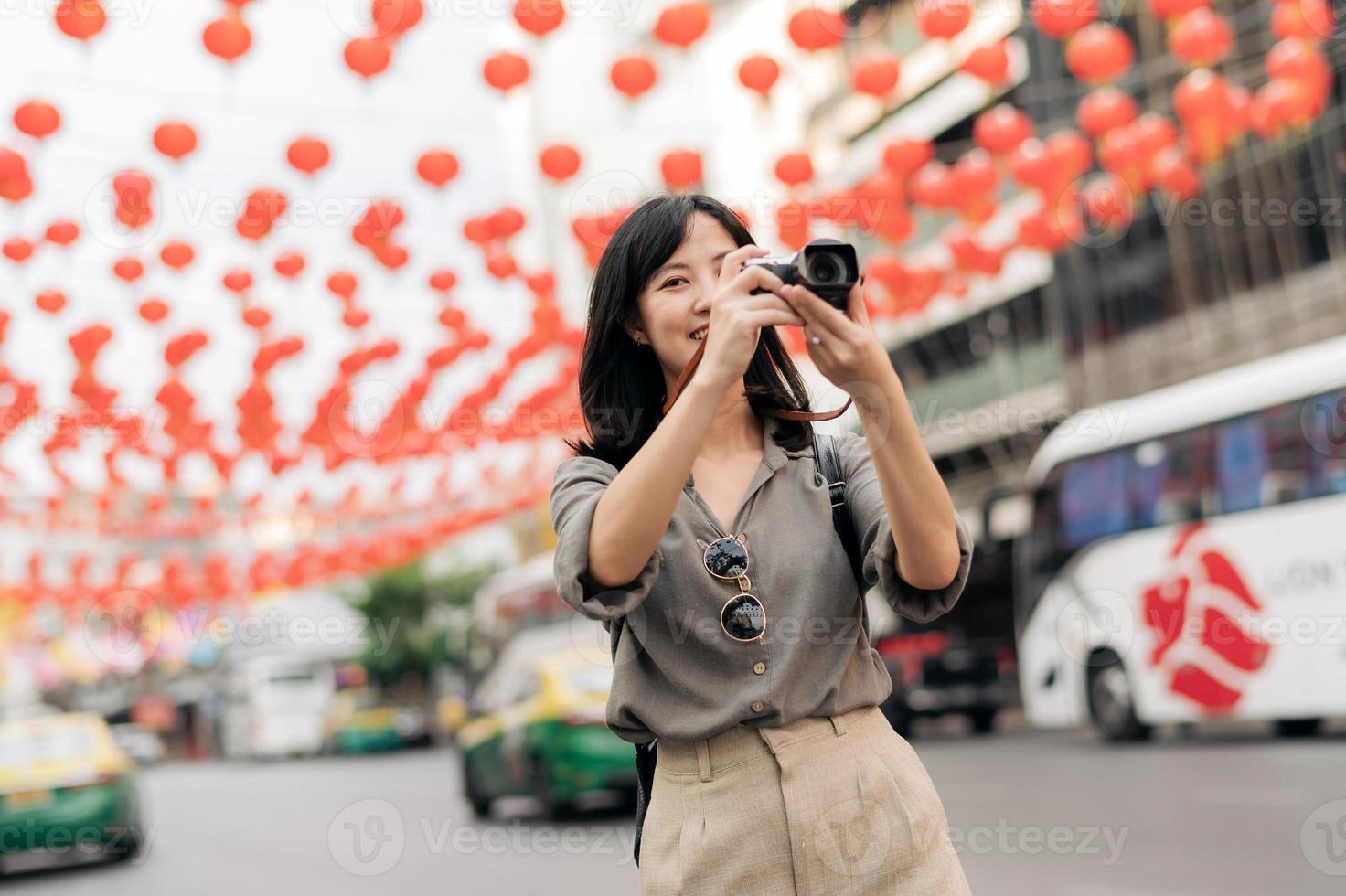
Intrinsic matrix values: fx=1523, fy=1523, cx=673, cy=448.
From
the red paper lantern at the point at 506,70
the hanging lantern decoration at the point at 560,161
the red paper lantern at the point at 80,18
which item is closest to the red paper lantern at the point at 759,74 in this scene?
the hanging lantern decoration at the point at 560,161

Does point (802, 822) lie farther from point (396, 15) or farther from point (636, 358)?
point (396, 15)

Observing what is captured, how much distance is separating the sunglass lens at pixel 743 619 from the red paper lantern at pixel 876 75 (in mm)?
9763

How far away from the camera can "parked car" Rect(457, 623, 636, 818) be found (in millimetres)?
11195

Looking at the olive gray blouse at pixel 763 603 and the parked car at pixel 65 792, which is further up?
the olive gray blouse at pixel 763 603

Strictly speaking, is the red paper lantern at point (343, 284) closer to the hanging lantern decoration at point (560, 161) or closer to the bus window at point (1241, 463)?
the hanging lantern decoration at point (560, 161)

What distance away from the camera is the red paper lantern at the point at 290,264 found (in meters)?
12.4

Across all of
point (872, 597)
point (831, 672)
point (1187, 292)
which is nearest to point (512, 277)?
point (872, 597)

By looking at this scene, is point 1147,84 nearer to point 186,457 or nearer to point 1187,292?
point 1187,292

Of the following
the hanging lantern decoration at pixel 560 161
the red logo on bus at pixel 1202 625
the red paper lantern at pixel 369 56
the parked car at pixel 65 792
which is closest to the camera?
the red paper lantern at pixel 369 56

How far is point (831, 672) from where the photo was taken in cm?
192

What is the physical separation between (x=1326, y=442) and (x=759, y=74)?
510 cm

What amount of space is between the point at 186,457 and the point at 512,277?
20.0ft

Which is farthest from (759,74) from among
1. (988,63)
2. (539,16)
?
(539,16)

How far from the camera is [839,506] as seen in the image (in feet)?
6.66
